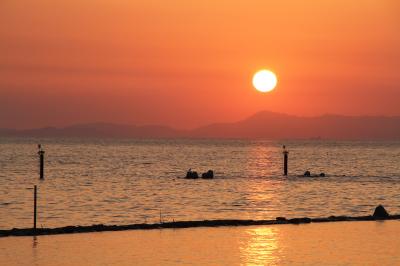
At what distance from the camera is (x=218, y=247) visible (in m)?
31.2

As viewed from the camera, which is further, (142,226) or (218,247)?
(142,226)

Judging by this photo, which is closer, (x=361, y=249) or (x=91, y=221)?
(x=361, y=249)

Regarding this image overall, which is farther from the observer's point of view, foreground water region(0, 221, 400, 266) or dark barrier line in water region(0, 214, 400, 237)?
dark barrier line in water region(0, 214, 400, 237)

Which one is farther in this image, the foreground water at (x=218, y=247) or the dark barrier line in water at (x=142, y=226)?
the dark barrier line in water at (x=142, y=226)

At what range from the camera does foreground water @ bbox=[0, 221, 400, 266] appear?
2798 centimetres

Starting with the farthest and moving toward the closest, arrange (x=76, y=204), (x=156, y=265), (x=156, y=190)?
(x=156, y=190) < (x=76, y=204) < (x=156, y=265)

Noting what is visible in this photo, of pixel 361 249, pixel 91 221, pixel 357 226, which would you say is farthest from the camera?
pixel 91 221

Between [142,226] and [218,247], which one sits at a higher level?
[142,226]

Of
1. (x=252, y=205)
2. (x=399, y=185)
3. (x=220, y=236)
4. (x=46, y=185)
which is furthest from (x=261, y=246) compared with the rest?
(x=399, y=185)

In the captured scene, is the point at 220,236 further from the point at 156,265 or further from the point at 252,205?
the point at 252,205

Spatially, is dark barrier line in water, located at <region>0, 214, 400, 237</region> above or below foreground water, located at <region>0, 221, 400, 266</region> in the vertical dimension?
above

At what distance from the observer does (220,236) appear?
1364 inches

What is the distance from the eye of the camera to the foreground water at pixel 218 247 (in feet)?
91.8

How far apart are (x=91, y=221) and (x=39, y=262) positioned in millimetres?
20799
